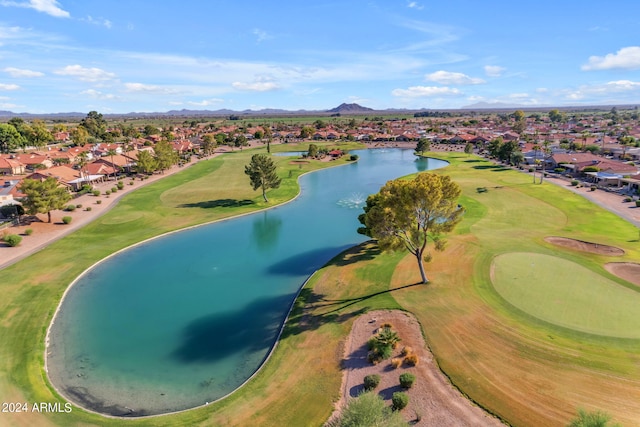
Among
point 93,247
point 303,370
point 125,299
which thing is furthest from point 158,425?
point 93,247

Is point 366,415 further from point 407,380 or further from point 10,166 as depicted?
point 10,166

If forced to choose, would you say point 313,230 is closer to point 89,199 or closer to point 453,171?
point 89,199

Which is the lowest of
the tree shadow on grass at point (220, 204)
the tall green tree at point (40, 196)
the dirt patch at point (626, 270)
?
the dirt patch at point (626, 270)

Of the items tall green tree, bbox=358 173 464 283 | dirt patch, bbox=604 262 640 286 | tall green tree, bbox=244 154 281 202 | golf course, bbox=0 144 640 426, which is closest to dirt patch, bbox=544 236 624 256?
golf course, bbox=0 144 640 426

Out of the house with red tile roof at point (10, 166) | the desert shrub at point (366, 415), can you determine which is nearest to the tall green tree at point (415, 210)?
the desert shrub at point (366, 415)

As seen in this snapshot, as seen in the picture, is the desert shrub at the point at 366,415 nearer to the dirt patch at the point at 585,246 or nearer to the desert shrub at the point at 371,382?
the desert shrub at the point at 371,382

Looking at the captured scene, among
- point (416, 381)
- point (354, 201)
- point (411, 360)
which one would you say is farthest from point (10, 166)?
point (416, 381)
